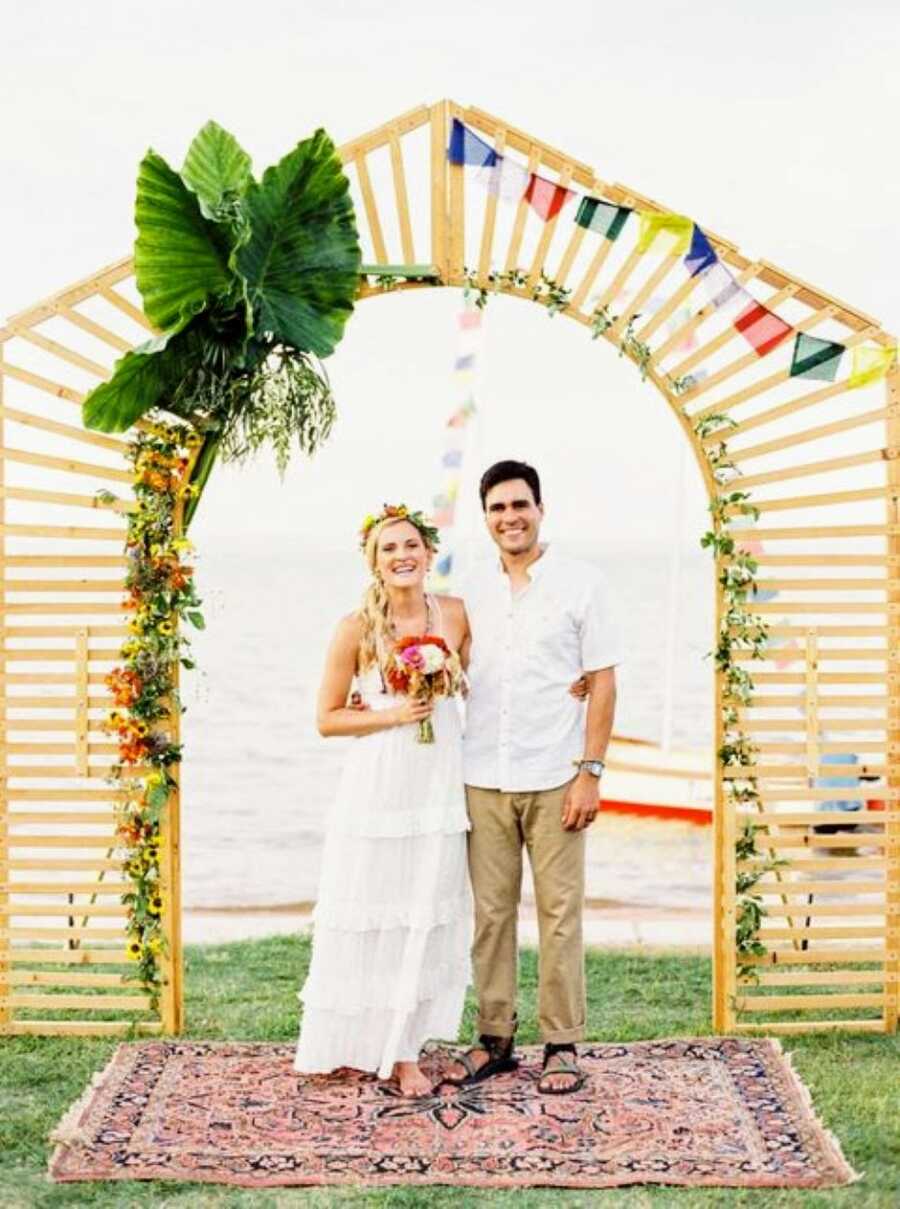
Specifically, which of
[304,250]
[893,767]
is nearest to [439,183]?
[304,250]

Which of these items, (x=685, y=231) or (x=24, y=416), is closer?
(x=685, y=231)

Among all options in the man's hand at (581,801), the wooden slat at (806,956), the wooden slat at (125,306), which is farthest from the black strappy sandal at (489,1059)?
the wooden slat at (125,306)

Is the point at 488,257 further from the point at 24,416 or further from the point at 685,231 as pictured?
the point at 24,416

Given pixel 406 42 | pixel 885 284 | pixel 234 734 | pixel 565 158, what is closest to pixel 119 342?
pixel 565 158

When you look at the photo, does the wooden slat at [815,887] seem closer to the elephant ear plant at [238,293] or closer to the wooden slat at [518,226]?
the elephant ear plant at [238,293]

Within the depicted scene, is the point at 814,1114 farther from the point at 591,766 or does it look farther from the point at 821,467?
the point at 821,467

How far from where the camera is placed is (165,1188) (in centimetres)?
423

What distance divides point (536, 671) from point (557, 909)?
2.32 ft

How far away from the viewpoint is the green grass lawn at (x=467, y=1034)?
13.5 ft

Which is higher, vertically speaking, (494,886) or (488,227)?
(488,227)

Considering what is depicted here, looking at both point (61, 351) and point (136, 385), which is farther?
point (61, 351)

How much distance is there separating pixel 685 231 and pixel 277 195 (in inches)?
51.1

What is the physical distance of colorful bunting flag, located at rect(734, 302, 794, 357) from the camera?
5.44m

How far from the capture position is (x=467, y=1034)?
19.1 feet
